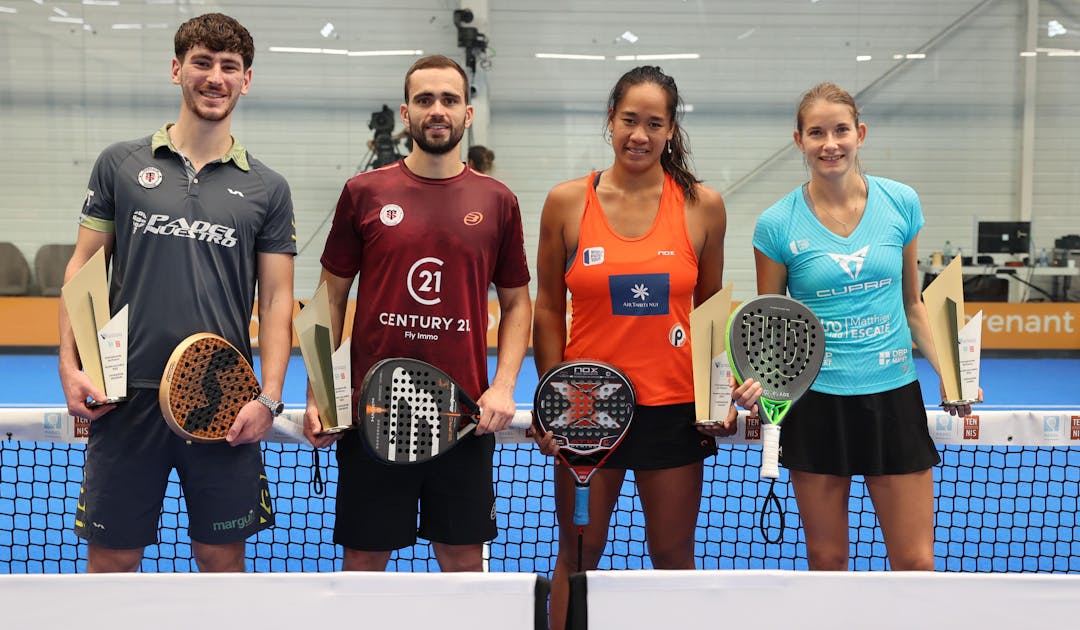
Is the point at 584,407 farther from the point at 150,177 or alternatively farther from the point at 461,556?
the point at 150,177

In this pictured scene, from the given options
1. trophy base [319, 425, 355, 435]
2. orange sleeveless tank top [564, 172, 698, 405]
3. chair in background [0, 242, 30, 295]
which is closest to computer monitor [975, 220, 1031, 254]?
orange sleeveless tank top [564, 172, 698, 405]

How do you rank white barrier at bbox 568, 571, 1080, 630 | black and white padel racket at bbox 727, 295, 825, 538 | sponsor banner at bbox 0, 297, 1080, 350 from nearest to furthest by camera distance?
white barrier at bbox 568, 571, 1080, 630, black and white padel racket at bbox 727, 295, 825, 538, sponsor banner at bbox 0, 297, 1080, 350

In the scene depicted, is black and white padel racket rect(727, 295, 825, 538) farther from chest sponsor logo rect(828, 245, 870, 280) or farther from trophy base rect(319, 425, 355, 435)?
trophy base rect(319, 425, 355, 435)

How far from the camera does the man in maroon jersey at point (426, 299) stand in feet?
8.43

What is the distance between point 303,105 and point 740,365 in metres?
11.2

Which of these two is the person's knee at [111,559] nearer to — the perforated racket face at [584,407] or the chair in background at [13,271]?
the perforated racket face at [584,407]

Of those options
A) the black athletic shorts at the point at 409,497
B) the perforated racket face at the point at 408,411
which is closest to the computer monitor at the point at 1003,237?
the black athletic shorts at the point at 409,497

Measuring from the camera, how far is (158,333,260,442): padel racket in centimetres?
227

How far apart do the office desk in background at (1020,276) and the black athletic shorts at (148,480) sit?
10815mm

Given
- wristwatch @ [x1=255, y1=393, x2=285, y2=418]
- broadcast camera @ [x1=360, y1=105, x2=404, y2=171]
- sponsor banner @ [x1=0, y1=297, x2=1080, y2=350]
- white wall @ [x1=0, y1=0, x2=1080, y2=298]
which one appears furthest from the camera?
white wall @ [x1=0, y1=0, x2=1080, y2=298]

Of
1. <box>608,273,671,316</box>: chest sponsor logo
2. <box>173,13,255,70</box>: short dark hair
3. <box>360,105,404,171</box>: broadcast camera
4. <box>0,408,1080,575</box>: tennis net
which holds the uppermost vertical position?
<box>360,105,404,171</box>: broadcast camera

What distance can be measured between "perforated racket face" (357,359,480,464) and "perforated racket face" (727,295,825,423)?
69 centimetres

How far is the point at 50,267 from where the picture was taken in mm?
11734

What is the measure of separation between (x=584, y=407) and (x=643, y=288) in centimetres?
48
